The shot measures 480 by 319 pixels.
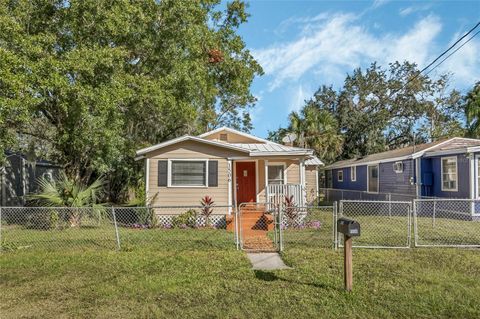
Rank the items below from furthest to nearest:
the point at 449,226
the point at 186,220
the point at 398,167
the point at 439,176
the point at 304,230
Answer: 1. the point at 398,167
2. the point at 439,176
3. the point at 186,220
4. the point at 449,226
5. the point at 304,230

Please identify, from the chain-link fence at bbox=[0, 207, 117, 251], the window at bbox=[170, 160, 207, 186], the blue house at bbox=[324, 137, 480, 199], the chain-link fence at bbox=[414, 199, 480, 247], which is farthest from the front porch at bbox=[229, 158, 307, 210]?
the blue house at bbox=[324, 137, 480, 199]

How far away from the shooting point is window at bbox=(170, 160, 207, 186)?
12609mm

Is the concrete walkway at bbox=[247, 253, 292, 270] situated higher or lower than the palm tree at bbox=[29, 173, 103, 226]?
lower

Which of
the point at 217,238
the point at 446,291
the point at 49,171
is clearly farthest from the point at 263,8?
the point at 49,171

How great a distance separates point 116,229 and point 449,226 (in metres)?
9.79

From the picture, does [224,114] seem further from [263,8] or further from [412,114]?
[412,114]

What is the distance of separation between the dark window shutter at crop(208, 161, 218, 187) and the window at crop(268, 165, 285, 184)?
95.8 inches

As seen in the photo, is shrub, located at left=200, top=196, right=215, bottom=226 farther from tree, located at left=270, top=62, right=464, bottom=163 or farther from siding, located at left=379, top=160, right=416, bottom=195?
tree, located at left=270, top=62, right=464, bottom=163

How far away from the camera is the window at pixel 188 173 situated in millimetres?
12609

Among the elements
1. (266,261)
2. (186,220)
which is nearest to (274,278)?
(266,261)

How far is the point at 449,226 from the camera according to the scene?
11.6 meters

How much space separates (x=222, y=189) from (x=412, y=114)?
26.4m

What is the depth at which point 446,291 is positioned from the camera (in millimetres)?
5438

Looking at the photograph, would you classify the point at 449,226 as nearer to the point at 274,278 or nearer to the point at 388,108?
the point at 274,278
